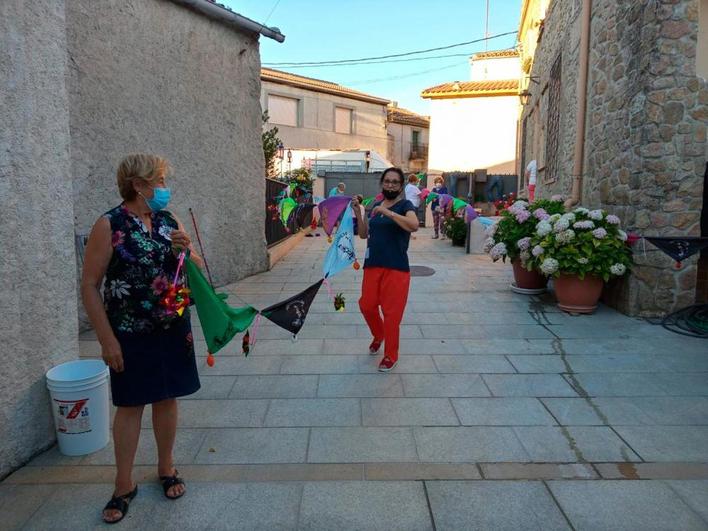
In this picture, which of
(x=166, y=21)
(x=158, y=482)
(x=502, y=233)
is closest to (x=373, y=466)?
(x=158, y=482)

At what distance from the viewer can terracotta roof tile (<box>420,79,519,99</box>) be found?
84.7 ft

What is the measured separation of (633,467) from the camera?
10.1 feet

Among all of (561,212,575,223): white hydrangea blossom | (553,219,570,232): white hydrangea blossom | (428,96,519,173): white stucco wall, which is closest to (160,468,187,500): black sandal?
(553,219,570,232): white hydrangea blossom

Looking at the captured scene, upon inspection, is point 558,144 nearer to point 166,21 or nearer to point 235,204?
point 235,204

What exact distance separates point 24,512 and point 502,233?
243 inches

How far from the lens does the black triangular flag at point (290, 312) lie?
3564 mm

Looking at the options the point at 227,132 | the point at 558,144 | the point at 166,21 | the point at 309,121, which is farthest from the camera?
the point at 309,121

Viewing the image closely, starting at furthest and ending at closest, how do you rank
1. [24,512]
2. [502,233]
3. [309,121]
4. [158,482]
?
[309,121], [502,233], [158,482], [24,512]

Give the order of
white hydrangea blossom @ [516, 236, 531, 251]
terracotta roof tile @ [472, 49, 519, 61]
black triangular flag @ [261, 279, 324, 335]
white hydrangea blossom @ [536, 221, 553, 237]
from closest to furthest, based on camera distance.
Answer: black triangular flag @ [261, 279, 324, 335], white hydrangea blossom @ [536, 221, 553, 237], white hydrangea blossom @ [516, 236, 531, 251], terracotta roof tile @ [472, 49, 519, 61]

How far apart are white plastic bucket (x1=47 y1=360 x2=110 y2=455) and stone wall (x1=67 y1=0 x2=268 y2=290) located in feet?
8.56

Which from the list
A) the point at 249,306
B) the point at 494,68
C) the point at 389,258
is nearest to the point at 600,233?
the point at 389,258

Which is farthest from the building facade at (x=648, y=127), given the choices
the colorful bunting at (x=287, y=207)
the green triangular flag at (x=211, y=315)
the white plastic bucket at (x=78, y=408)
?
the white plastic bucket at (x=78, y=408)

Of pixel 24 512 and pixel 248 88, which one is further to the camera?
pixel 248 88

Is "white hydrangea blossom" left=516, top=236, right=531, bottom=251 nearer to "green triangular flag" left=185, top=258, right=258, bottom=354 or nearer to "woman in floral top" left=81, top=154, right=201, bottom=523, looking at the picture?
"green triangular flag" left=185, top=258, right=258, bottom=354
